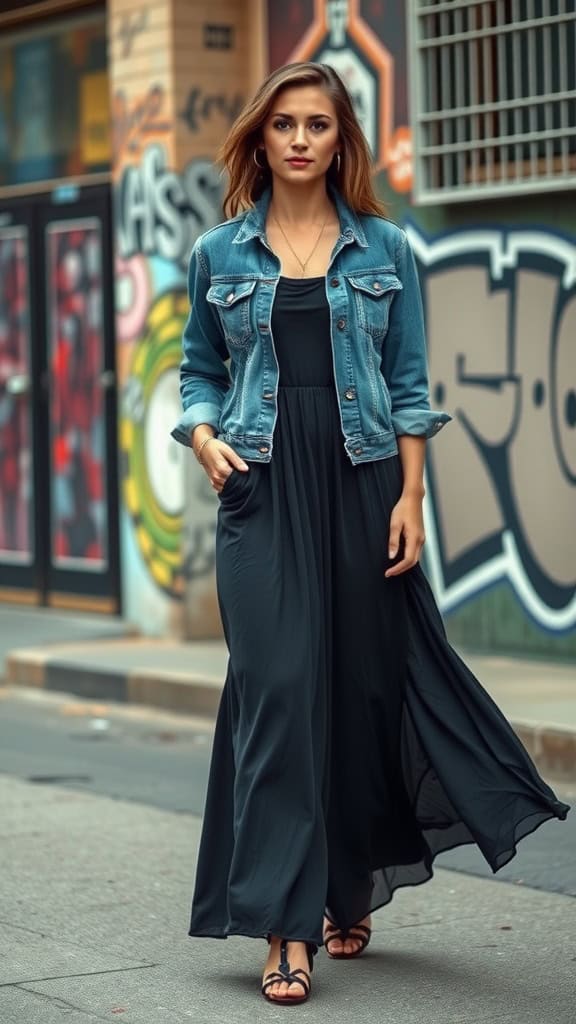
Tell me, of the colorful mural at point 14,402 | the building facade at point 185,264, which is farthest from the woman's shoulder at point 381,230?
the colorful mural at point 14,402

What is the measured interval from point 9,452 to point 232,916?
8.52 m

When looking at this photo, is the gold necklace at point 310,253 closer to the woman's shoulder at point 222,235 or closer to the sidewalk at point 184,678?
the woman's shoulder at point 222,235

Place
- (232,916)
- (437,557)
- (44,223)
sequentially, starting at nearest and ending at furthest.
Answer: (232,916)
(437,557)
(44,223)

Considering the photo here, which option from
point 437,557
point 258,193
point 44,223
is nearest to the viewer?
point 258,193

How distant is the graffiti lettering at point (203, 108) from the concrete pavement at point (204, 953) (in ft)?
16.5

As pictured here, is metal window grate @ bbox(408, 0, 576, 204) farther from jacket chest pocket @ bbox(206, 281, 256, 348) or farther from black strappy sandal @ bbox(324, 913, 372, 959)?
black strappy sandal @ bbox(324, 913, 372, 959)

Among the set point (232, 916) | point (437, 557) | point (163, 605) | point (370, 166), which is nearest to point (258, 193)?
point (370, 166)

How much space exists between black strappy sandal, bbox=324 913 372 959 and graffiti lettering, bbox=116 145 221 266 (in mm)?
6238

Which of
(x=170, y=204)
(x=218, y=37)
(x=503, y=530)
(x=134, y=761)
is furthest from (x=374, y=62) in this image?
(x=134, y=761)

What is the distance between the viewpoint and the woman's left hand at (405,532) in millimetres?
4582

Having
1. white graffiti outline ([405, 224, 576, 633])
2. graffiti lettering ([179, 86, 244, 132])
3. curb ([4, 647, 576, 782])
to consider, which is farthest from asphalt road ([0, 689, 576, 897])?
graffiti lettering ([179, 86, 244, 132])

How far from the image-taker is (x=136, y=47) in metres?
10.8

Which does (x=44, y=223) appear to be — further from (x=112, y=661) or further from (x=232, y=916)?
(x=232, y=916)

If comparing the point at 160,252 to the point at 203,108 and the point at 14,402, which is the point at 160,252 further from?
the point at 14,402
